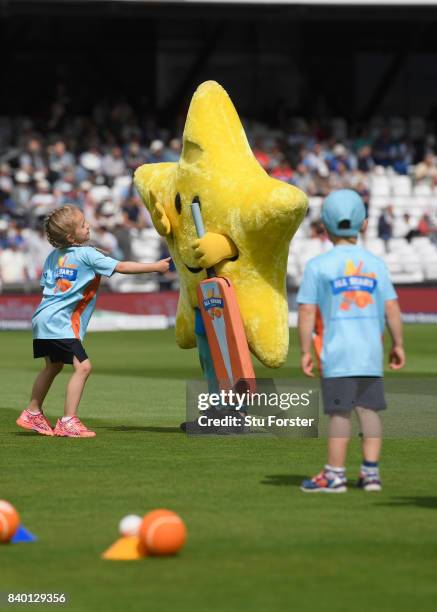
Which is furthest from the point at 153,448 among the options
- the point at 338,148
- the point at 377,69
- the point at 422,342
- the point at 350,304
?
the point at 377,69

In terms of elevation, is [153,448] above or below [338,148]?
below

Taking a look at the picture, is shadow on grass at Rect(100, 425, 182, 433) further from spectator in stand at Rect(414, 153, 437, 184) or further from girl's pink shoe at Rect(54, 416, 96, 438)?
spectator in stand at Rect(414, 153, 437, 184)

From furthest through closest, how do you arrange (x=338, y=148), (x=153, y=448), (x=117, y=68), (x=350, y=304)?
(x=117, y=68), (x=338, y=148), (x=153, y=448), (x=350, y=304)

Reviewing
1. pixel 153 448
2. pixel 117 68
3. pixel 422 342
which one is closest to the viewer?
pixel 153 448

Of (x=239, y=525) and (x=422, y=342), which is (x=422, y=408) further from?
(x=422, y=342)

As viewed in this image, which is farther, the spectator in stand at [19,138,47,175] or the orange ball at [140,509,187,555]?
the spectator in stand at [19,138,47,175]

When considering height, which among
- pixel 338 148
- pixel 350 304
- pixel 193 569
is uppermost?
pixel 338 148

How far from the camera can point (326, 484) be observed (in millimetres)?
8617

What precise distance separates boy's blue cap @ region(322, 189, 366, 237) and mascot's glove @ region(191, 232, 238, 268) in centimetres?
313

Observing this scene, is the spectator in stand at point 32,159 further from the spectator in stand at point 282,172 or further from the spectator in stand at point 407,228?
the spectator in stand at point 407,228

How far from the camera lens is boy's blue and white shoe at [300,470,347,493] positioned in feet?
28.1

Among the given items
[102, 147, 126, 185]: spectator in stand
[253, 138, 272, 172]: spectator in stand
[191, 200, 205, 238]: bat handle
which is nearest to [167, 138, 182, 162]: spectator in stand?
[102, 147, 126, 185]: spectator in stand

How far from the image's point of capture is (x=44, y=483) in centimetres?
912

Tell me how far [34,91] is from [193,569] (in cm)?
3209
